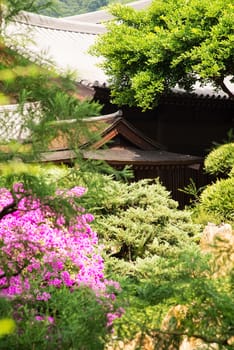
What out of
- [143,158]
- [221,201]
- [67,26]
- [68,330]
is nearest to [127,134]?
[143,158]

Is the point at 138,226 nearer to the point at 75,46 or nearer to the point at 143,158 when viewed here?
the point at 143,158

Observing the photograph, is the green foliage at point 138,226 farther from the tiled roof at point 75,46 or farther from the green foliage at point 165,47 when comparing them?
the tiled roof at point 75,46

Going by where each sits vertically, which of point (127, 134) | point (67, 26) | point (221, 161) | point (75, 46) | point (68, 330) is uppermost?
point (67, 26)

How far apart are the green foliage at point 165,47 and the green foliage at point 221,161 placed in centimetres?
142

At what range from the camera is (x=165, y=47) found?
12.8m

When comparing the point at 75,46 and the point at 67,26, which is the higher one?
the point at 67,26

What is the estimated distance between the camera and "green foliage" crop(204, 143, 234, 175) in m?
12.6

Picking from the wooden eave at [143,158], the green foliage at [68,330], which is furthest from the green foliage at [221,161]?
the green foliage at [68,330]

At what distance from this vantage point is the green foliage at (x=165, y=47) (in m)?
12.4

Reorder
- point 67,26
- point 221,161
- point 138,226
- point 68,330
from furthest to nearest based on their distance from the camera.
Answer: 1. point 67,26
2. point 221,161
3. point 138,226
4. point 68,330

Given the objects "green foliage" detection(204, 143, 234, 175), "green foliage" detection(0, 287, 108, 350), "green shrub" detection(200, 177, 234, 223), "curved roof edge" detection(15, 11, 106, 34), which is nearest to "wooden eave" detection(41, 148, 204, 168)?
"green foliage" detection(204, 143, 234, 175)

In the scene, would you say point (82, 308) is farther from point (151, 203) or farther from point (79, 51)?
point (79, 51)

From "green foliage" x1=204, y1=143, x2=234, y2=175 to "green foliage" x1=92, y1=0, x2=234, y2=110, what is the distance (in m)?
1.42

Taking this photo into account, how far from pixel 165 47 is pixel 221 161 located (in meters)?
2.42
